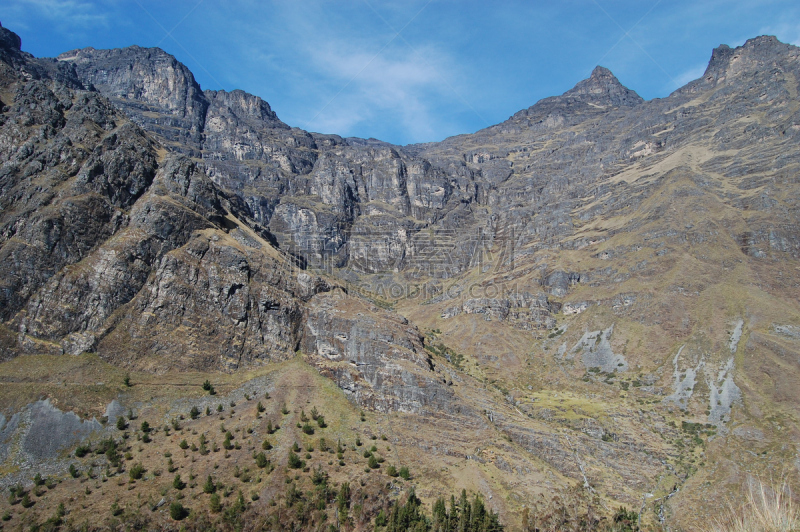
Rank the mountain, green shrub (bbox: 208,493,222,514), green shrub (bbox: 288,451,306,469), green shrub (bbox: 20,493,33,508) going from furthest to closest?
the mountain → green shrub (bbox: 288,451,306,469) → green shrub (bbox: 208,493,222,514) → green shrub (bbox: 20,493,33,508)

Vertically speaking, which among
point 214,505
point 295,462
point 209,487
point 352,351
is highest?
point 352,351

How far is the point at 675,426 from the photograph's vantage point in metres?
104

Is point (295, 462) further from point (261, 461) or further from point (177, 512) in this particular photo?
point (177, 512)

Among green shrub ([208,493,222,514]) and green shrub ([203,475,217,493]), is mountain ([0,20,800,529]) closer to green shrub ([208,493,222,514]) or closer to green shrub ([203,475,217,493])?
green shrub ([208,493,222,514])

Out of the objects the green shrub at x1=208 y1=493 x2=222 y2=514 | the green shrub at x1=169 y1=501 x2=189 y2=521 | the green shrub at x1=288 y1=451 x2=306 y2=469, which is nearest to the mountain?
the green shrub at x1=288 y1=451 x2=306 y2=469

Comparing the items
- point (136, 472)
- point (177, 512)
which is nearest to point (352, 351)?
point (136, 472)

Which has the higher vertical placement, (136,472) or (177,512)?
(136,472)

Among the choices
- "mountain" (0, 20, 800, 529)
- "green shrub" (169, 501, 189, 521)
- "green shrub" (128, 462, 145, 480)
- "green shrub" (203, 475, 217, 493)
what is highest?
"mountain" (0, 20, 800, 529)

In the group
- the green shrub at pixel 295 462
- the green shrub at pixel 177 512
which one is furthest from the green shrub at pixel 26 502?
the green shrub at pixel 295 462

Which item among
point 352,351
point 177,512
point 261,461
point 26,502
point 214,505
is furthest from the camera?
point 352,351

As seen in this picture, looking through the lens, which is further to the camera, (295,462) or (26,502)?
(295,462)

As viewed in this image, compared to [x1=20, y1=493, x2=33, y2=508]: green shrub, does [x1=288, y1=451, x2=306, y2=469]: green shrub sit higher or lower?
higher

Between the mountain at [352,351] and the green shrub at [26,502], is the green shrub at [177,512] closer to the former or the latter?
the mountain at [352,351]

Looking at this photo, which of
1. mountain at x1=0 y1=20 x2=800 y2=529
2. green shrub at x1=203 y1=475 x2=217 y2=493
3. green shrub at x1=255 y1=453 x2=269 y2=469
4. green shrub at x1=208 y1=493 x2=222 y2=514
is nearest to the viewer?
green shrub at x1=208 y1=493 x2=222 y2=514
